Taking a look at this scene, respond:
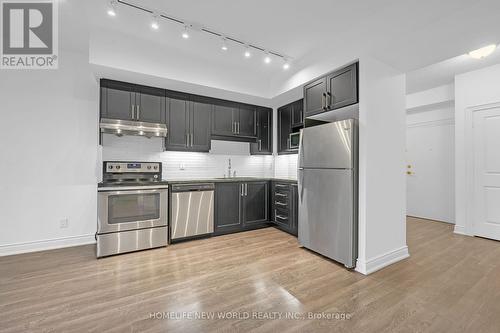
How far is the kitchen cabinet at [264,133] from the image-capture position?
466cm

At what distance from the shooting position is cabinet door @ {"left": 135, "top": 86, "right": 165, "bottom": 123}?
3.45 m

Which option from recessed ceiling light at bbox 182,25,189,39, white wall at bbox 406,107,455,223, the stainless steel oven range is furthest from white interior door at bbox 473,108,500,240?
the stainless steel oven range

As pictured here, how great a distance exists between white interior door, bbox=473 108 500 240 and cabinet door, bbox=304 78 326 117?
3104mm

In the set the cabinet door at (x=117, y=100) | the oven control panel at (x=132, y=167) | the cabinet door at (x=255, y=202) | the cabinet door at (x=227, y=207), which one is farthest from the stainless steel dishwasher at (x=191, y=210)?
the cabinet door at (x=117, y=100)

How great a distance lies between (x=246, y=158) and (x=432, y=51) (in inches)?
134

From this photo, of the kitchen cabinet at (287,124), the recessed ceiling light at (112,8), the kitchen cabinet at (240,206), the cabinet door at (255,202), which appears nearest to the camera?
the recessed ceiling light at (112,8)

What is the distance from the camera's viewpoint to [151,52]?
10.3ft

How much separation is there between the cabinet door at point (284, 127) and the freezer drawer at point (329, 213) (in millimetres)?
1417

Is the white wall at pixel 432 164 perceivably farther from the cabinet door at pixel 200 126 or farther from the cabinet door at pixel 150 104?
the cabinet door at pixel 150 104

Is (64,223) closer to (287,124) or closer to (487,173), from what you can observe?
(287,124)

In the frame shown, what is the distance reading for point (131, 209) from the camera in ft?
10.2

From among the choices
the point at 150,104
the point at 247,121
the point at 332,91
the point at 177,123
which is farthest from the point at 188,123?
the point at 332,91

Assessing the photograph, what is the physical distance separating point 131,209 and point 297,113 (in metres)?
3.28

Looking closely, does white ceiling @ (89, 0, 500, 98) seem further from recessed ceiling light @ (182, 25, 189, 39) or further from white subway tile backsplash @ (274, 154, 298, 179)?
white subway tile backsplash @ (274, 154, 298, 179)
